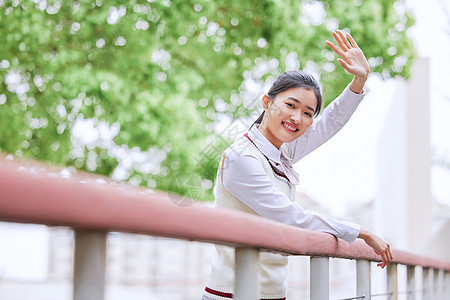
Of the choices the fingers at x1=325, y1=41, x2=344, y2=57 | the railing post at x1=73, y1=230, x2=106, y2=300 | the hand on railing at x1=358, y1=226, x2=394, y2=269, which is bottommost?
the railing post at x1=73, y1=230, x2=106, y2=300

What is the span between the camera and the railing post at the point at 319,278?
1326 millimetres

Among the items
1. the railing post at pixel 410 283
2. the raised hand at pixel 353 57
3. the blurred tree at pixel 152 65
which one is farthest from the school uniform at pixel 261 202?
the blurred tree at pixel 152 65

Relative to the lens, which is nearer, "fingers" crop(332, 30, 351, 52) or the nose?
the nose

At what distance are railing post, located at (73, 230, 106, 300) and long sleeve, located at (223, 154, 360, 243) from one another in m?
0.84

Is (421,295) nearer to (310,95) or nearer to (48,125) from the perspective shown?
(310,95)

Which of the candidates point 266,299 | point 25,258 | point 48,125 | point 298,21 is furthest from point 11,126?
point 25,258

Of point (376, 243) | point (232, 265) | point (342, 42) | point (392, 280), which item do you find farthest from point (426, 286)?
point (232, 265)

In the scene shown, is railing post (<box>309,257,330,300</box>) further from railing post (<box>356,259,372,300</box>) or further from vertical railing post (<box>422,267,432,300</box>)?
vertical railing post (<box>422,267,432,300</box>)

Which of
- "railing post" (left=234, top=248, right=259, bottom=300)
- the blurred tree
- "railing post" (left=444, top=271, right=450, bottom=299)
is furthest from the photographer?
the blurred tree

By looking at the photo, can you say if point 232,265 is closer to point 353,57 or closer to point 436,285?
point 353,57

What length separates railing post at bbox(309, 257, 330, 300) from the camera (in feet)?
4.35

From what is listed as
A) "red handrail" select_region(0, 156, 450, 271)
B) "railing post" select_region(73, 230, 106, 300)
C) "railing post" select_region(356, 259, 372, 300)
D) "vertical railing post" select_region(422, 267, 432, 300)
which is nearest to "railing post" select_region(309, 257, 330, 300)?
"railing post" select_region(356, 259, 372, 300)

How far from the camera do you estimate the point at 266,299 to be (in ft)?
4.85

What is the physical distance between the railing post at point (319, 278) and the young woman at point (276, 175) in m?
0.09
